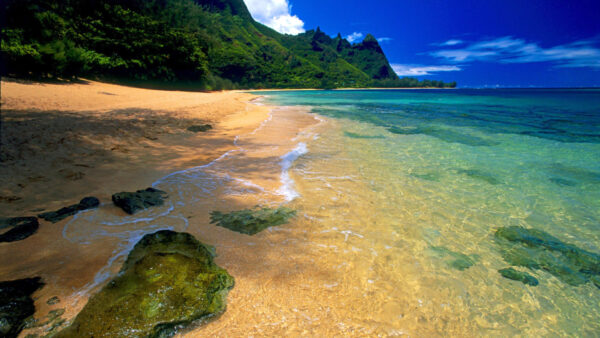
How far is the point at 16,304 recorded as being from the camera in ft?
5.53

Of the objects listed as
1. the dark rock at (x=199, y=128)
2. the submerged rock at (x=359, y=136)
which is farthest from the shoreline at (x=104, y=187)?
the submerged rock at (x=359, y=136)

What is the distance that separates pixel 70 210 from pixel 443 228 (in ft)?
16.8

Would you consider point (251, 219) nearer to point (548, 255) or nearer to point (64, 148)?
point (548, 255)

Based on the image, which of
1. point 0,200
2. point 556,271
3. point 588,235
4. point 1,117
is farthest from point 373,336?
point 1,117

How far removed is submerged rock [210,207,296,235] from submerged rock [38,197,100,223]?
1.57 meters

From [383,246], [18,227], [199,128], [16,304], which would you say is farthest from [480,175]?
[199,128]

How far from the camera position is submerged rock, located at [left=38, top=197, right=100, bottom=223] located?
9.51 ft

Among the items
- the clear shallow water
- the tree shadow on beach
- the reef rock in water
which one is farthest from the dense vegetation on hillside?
the reef rock in water

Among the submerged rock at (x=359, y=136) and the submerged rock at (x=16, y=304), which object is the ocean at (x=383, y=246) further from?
the submerged rock at (x=359, y=136)

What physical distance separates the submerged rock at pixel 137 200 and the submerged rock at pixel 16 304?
1300 mm

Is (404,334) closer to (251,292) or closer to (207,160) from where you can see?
(251,292)

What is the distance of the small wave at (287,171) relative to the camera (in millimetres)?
4360

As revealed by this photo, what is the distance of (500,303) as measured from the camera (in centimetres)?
238

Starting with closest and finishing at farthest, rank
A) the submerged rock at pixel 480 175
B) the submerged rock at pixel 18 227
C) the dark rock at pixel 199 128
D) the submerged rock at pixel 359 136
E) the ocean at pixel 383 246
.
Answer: the ocean at pixel 383 246, the submerged rock at pixel 18 227, the submerged rock at pixel 480 175, the dark rock at pixel 199 128, the submerged rock at pixel 359 136
